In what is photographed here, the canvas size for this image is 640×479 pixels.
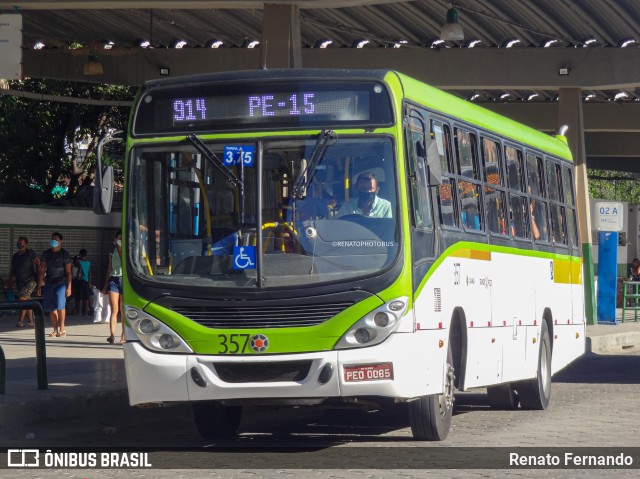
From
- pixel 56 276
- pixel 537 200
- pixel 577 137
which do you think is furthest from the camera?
pixel 577 137

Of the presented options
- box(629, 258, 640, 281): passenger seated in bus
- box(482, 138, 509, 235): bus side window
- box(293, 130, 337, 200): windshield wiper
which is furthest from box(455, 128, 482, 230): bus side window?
box(629, 258, 640, 281): passenger seated in bus

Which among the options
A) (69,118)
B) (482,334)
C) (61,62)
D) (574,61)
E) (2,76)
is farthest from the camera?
(69,118)

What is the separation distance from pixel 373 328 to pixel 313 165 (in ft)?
4.48

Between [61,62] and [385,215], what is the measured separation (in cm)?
2429

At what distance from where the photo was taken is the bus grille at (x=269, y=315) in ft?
33.8

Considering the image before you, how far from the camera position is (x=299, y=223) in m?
10.5

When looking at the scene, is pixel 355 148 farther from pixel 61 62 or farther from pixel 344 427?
pixel 61 62

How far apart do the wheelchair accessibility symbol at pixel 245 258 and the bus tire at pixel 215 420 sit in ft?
5.94

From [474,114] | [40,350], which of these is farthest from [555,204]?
[40,350]

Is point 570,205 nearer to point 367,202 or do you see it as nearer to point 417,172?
point 417,172

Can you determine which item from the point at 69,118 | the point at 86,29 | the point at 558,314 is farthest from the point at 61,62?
the point at 558,314

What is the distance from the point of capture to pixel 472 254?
41.2ft

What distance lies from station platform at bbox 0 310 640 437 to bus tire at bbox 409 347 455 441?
3512 millimetres

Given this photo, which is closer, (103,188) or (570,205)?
(103,188)
